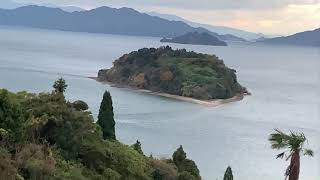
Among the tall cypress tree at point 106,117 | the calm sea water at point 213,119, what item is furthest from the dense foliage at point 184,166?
the calm sea water at point 213,119

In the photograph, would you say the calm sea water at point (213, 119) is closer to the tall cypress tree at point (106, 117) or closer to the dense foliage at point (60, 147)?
the tall cypress tree at point (106, 117)

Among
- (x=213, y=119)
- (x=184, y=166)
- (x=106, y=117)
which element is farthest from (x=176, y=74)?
(x=106, y=117)

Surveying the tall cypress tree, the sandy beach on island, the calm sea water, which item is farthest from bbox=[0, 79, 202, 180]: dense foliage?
the sandy beach on island

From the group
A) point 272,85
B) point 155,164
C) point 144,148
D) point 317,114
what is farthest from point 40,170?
point 272,85

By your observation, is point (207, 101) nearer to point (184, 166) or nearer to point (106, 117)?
point (184, 166)

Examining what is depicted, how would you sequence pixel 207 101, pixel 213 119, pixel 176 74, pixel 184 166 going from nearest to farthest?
pixel 184 166 < pixel 213 119 < pixel 207 101 < pixel 176 74
